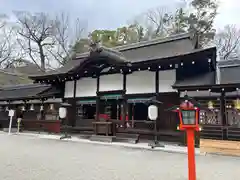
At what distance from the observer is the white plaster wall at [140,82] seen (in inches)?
401

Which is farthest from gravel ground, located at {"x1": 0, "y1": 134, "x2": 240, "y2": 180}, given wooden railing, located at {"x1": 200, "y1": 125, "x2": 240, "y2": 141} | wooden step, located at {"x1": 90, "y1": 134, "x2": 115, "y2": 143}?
wooden step, located at {"x1": 90, "y1": 134, "x2": 115, "y2": 143}

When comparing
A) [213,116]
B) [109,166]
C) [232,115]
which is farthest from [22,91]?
[232,115]

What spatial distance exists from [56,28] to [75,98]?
776 inches

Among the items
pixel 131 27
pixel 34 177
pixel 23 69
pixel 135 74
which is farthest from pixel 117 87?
pixel 23 69

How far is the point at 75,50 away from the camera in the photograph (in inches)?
1071

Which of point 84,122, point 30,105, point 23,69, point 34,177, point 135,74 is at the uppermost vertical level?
point 23,69

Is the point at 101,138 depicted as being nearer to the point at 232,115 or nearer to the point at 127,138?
the point at 127,138

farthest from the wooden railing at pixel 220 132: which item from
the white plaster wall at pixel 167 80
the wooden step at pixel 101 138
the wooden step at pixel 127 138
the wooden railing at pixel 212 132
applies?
the wooden step at pixel 101 138

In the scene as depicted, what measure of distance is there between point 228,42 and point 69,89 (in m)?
20.0

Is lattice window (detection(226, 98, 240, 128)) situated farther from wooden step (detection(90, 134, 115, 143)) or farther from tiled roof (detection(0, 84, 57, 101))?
tiled roof (detection(0, 84, 57, 101))

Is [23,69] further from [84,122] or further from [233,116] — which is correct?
[233,116]

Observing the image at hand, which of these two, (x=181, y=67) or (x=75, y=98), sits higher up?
(x=181, y=67)

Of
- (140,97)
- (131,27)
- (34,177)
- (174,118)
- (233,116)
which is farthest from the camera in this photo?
(131,27)

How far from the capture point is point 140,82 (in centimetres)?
1044
